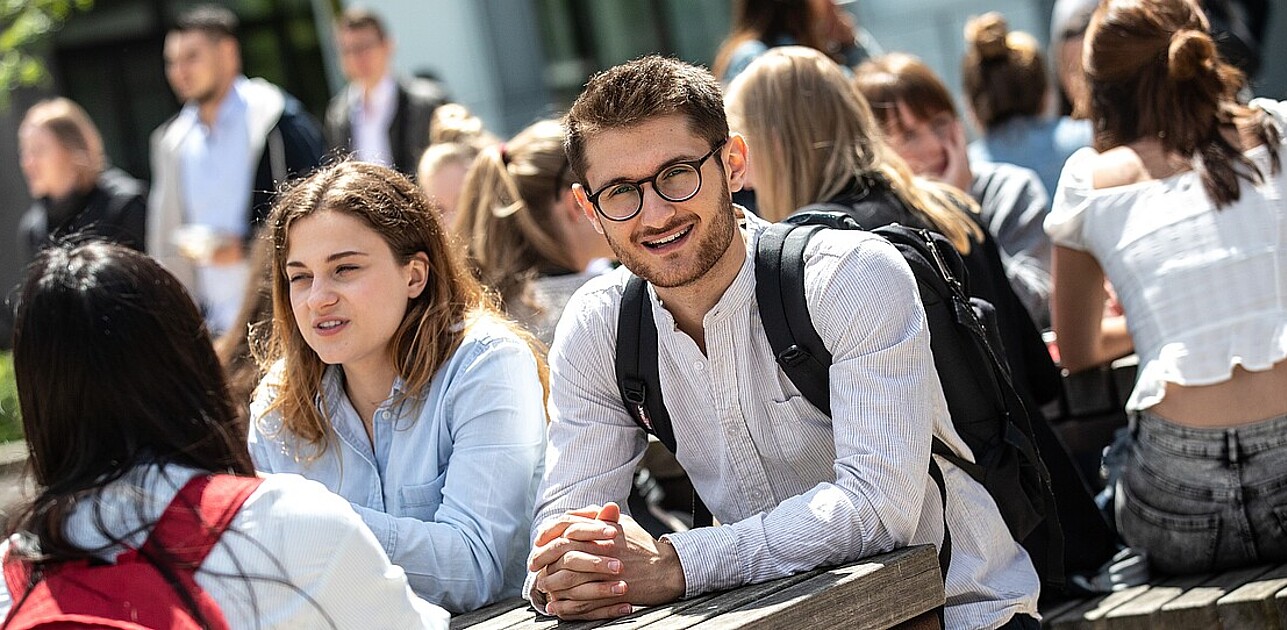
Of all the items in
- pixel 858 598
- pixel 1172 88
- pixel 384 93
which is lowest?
pixel 858 598

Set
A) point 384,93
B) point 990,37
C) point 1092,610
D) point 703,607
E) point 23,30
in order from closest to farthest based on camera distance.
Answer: point 703,607
point 1092,610
point 990,37
point 384,93
point 23,30

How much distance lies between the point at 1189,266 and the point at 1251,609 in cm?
79

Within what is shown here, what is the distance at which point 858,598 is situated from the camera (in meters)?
2.48

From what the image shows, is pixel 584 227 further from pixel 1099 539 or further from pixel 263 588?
pixel 263 588

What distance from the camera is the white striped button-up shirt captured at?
2.70 meters

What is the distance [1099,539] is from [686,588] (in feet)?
4.82

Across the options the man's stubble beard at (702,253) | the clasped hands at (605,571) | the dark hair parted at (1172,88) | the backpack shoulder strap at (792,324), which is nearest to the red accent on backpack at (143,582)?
the clasped hands at (605,571)

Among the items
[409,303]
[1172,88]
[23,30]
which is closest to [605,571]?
[409,303]

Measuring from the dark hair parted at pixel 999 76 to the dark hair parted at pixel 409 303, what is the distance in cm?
324

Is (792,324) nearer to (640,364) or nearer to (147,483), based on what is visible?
(640,364)

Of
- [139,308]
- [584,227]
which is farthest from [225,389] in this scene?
[584,227]

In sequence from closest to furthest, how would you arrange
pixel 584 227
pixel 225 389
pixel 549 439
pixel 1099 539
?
pixel 225 389 → pixel 549 439 → pixel 1099 539 → pixel 584 227

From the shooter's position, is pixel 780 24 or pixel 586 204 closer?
pixel 586 204

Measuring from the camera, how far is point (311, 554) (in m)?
2.30
